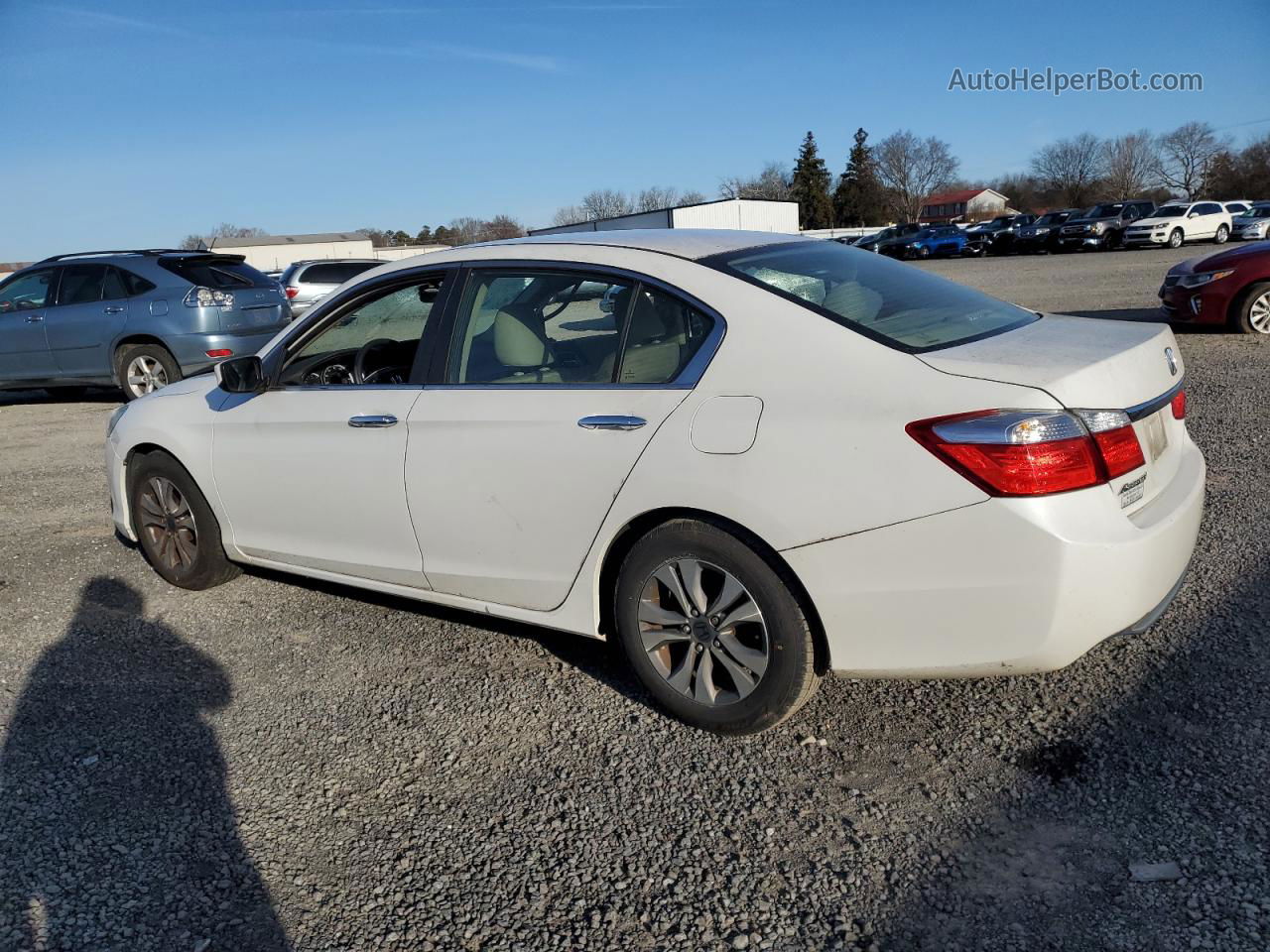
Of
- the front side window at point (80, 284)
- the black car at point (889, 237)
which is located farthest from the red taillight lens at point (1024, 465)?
the black car at point (889, 237)

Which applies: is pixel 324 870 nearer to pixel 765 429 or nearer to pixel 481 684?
pixel 481 684

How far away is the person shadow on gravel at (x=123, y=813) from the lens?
2.54 metres

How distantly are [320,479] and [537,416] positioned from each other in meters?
1.17

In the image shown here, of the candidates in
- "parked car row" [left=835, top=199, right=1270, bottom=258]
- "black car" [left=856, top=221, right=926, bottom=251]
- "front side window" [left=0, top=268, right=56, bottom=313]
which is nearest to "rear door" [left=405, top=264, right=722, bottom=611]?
"front side window" [left=0, top=268, right=56, bottom=313]

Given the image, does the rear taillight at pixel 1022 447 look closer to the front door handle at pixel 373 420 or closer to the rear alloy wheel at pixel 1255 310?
the front door handle at pixel 373 420

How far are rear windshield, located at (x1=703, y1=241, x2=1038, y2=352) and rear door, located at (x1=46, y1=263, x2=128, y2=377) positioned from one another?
30.9ft

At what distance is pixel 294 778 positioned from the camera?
323 centimetres

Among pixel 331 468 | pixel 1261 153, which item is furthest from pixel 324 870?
pixel 1261 153

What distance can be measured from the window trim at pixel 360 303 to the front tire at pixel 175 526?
2.78 feet

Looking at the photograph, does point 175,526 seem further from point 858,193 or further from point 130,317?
point 858,193

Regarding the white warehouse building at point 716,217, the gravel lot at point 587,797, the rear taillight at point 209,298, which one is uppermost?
the white warehouse building at point 716,217

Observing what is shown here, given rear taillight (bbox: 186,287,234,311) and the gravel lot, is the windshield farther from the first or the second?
the gravel lot

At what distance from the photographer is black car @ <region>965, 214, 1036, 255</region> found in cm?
4388

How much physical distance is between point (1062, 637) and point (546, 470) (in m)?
1.66
